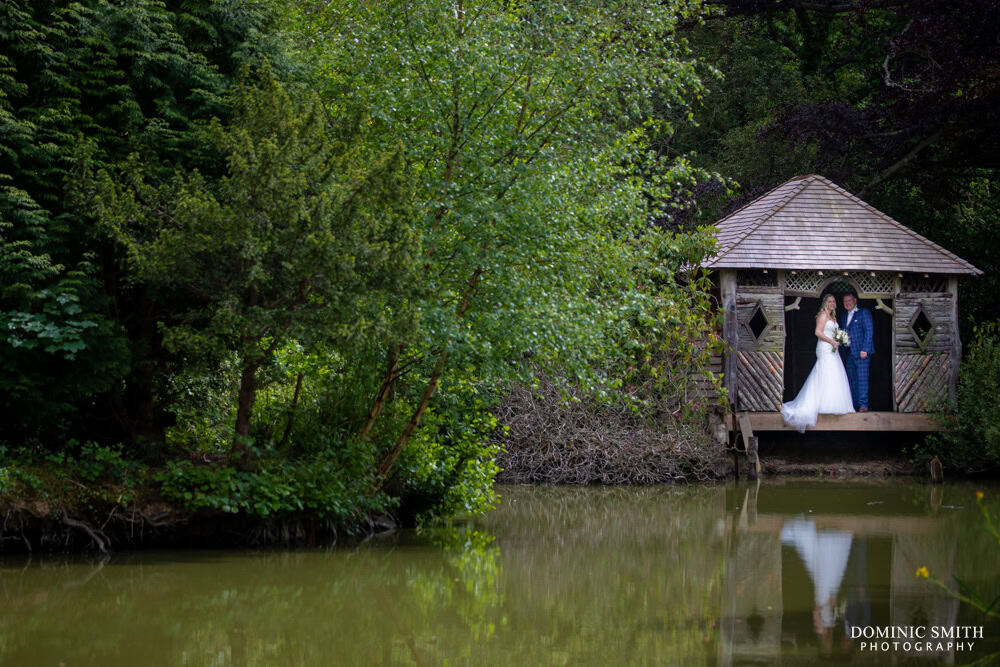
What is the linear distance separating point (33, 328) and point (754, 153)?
18615 millimetres

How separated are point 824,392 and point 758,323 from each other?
168 cm

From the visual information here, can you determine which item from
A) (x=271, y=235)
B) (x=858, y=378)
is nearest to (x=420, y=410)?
(x=271, y=235)

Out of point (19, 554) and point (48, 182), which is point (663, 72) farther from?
point (19, 554)

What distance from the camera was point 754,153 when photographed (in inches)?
1019

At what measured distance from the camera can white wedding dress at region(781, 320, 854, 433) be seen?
20375 mm

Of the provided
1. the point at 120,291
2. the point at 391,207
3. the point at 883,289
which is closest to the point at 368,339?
the point at 391,207

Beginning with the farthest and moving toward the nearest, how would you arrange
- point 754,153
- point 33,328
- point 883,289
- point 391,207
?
1. point 754,153
2. point 883,289
3. point 391,207
4. point 33,328

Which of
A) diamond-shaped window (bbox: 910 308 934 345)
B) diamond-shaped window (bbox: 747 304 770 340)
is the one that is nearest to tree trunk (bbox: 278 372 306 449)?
diamond-shaped window (bbox: 747 304 770 340)

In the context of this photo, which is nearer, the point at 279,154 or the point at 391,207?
the point at 279,154

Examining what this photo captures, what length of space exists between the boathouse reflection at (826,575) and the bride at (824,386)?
11.9ft

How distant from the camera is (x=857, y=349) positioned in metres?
20.7

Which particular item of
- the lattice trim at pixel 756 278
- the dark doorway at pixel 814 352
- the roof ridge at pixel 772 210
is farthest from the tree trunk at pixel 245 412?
the dark doorway at pixel 814 352

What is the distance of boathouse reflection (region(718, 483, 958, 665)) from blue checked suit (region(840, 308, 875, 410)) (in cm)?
415

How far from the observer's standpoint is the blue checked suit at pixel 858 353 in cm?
2072
